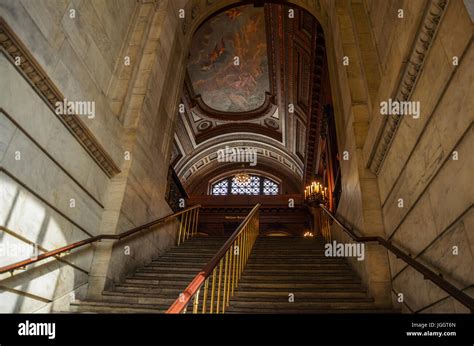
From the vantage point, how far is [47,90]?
4.00 metres

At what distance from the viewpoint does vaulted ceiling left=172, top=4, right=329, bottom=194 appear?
40.1ft

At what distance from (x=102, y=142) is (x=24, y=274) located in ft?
7.35

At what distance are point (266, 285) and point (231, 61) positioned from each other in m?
11.5

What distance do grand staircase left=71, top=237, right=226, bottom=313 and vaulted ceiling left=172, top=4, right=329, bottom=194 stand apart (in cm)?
722

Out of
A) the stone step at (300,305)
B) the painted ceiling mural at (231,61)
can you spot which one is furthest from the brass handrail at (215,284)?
the painted ceiling mural at (231,61)

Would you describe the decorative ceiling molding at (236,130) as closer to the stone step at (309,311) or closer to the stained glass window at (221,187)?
the stained glass window at (221,187)

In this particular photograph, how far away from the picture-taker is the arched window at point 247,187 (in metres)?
20.6

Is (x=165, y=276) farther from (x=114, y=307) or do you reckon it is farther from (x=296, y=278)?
(x=296, y=278)

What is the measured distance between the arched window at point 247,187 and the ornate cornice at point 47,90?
15.2 m

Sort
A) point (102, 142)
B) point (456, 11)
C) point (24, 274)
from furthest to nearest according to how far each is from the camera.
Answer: point (102, 142) → point (24, 274) → point (456, 11)

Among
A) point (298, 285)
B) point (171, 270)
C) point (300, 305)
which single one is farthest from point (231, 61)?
point (300, 305)
